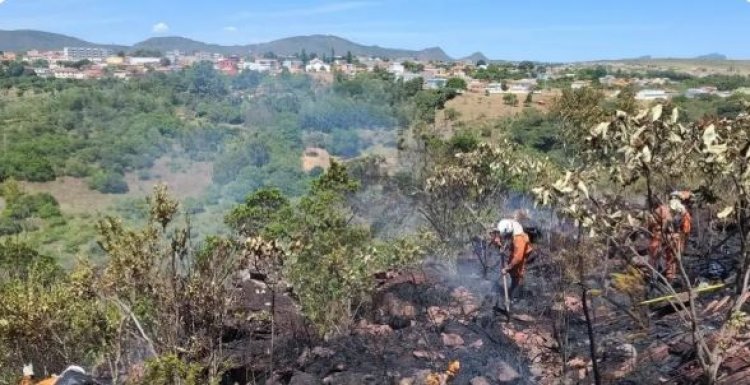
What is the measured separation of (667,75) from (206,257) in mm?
109303

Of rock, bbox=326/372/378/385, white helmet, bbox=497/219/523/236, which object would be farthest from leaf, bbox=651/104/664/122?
white helmet, bbox=497/219/523/236

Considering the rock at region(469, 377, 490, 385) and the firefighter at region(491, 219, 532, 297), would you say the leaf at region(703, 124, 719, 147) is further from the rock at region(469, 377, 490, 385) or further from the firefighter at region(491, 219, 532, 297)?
the firefighter at region(491, 219, 532, 297)

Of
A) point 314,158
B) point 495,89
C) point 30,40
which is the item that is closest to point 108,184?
point 314,158

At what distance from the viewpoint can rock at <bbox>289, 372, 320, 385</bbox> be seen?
737cm

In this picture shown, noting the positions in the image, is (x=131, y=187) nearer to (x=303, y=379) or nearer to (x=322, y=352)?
(x=322, y=352)

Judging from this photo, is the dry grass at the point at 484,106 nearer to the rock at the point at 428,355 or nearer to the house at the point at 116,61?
the rock at the point at 428,355

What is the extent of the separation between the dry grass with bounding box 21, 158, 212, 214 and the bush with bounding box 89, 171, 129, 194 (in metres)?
0.33

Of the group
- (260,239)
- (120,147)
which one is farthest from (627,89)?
(120,147)

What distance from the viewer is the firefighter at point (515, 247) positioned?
884cm

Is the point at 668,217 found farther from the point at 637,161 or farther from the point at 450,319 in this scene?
the point at 450,319

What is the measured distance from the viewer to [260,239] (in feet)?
22.3

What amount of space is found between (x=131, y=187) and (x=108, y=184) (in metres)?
1.61

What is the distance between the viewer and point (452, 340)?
8125 mm

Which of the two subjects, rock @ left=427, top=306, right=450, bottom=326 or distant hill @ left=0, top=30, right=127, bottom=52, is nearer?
rock @ left=427, top=306, right=450, bottom=326
